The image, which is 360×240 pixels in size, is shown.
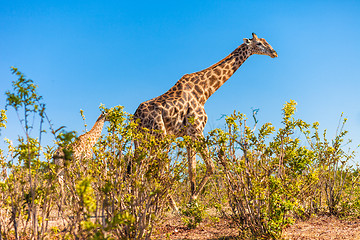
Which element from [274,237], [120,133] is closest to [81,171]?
[120,133]

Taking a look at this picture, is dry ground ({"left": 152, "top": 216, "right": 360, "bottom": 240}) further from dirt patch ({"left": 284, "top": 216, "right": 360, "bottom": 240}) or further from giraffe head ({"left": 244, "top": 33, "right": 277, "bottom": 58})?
giraffe head ({"left": 244, "top": 33, "right": 277, "bottom": 58})

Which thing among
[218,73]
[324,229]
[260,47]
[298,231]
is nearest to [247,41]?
[260,47]

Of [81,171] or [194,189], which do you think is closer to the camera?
[81,171]

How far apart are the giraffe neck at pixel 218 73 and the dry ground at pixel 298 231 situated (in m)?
3.64

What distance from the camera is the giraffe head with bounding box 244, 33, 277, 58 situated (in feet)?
31.5

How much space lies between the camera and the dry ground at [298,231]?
4945mm

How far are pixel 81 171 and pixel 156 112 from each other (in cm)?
366

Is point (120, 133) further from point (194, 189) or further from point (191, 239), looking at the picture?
point (194, 189)

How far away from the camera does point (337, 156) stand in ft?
21.8

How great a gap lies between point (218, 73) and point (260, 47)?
1.61m

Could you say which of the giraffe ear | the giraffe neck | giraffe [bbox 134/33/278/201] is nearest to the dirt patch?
giraffe [bbox 134/33/278/201]

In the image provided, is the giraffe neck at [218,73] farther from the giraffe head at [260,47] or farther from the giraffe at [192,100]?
the giraffe head at [260,47]

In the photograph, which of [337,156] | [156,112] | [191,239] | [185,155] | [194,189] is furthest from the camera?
[156,112]

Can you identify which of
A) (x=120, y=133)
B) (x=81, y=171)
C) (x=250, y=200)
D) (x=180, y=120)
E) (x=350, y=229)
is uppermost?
(x=180, y=120)
